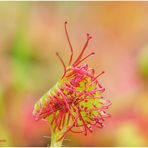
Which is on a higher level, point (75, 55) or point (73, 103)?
point (75, 55)

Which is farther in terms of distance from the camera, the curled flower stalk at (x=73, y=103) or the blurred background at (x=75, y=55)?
the blurred background at (x=75, y=55)

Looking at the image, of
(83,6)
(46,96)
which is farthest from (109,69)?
(46,96)

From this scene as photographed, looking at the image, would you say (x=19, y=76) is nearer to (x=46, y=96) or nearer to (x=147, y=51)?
(x=147, y=51)

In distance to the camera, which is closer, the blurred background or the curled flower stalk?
the curled flower stalk

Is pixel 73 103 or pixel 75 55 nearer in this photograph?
pixel 73 103
